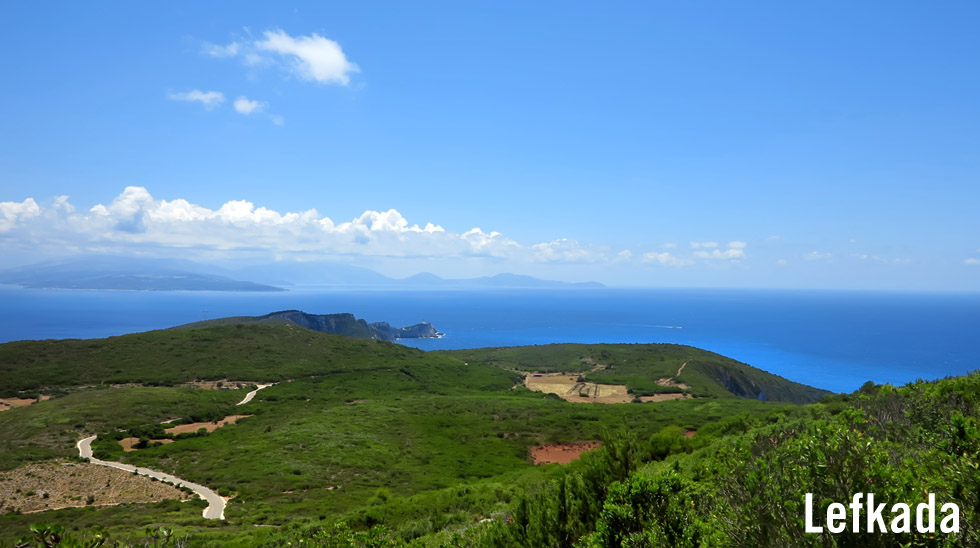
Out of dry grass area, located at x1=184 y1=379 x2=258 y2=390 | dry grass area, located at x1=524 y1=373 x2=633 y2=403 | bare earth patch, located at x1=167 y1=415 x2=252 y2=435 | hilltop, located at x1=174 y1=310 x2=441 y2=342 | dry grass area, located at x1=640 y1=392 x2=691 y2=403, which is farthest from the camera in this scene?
hilltop, located at x1=174 y1=310 x2=441 y2=342

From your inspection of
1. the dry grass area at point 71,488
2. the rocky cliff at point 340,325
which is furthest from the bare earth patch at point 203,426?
the rocky cliff at point 340,325

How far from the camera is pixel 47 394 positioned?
202 ft

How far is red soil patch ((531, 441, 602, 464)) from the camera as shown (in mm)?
41125

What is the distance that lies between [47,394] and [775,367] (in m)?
168

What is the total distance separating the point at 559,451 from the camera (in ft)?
142

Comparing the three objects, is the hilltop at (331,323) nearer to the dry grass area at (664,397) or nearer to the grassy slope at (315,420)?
the grassy slope at (315,420)

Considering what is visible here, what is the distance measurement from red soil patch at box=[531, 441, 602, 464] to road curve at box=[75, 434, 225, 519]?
25424mm

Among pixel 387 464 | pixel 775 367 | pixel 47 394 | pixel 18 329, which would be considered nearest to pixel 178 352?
pixel 47 394

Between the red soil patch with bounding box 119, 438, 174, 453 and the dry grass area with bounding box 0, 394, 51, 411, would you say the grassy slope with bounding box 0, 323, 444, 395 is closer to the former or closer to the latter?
the dry grass area with bounding box 0, 394, 51, 411

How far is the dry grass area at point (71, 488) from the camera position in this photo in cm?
2785

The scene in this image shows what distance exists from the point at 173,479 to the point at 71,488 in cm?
580

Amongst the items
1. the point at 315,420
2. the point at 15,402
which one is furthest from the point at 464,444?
the point at 15,402

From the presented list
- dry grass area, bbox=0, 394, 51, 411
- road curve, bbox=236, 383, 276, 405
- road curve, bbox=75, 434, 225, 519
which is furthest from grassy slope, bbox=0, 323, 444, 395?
road curve, bbox=75, 434, 225, 519

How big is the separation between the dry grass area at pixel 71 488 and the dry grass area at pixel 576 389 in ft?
188
